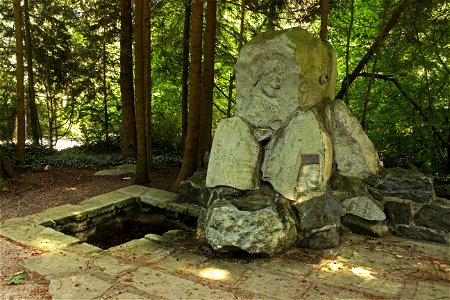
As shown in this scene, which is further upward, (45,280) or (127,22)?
(127,22)

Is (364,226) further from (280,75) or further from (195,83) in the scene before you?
(195,83)

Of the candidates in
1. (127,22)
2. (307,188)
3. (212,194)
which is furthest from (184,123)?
(307,188)

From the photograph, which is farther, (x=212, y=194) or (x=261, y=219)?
(x=212, y=194)

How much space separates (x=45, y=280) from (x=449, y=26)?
6.51m

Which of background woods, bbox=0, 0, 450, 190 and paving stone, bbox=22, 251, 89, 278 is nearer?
paving stone, bbox=22, 251, 89, 278

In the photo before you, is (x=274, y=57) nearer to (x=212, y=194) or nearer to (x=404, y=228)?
(x=212, y=194)

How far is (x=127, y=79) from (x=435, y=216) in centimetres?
765

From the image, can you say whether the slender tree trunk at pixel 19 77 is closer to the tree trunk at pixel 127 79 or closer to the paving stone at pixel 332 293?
the tree trunk at pixel 127 79

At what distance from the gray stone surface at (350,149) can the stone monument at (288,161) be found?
12 millimetres

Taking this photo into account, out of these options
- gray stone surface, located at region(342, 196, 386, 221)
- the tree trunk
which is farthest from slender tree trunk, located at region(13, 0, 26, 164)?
gray stone surface, located at region(342, 196, 386, 221)

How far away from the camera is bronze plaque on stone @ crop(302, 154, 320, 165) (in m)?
3.81

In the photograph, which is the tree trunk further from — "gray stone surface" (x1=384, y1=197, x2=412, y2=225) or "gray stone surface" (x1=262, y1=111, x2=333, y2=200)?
"gray stone surface" (x1=384, y1=197, x2=412, y2=225)

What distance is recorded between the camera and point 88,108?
35.0 ft

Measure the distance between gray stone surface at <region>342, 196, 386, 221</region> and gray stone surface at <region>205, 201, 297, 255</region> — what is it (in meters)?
0.93
